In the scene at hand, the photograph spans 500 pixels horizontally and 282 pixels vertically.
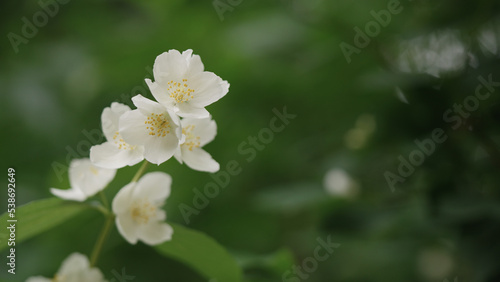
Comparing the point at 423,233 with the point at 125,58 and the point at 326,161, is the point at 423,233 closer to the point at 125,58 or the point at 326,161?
the point at 326,161

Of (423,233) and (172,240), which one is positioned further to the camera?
(423,233)

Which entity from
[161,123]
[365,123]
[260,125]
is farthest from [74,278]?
[260,125]

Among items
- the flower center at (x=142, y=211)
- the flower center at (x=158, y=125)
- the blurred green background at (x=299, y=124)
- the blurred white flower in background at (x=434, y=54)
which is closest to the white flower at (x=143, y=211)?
the flower center at (x=142, y=211)

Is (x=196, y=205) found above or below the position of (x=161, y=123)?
below

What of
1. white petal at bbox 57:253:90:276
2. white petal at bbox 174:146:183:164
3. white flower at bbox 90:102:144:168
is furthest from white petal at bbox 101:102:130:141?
white petal at bbox 57:253:90:276

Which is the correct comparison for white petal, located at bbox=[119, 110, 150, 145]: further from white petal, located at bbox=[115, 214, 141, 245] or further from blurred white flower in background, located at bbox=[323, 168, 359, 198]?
blurred white flower in background, located at bbox=[323, 168, 359, 198]
